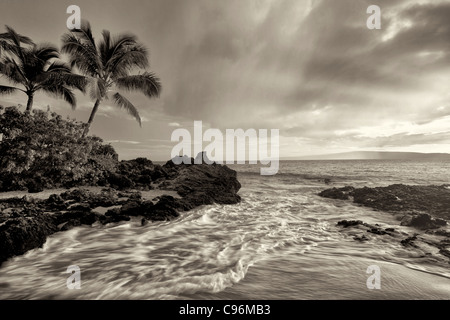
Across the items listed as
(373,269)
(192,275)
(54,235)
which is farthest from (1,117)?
(373,269)

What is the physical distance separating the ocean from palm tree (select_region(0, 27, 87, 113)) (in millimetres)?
11398

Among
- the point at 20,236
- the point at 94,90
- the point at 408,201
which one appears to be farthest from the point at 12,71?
the point at 408,201

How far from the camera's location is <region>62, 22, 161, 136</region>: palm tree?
13383 mm

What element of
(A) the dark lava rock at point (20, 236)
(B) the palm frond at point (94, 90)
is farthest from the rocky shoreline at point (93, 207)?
(B) the palm frond at point (94, 90)

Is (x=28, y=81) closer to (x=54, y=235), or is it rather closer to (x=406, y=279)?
(x=54, y=235)

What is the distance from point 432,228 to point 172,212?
27.6 ft

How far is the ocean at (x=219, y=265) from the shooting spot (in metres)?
3.16

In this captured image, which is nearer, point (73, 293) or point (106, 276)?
point (73, 293)

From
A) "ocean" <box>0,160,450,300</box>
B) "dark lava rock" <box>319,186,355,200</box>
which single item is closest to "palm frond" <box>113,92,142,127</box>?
"ocean" <box>0,160,450,300</box>

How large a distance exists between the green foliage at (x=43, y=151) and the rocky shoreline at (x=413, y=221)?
11.0 metres

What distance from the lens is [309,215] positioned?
28.4 feet

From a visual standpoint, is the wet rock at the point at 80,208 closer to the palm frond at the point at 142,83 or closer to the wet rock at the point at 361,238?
the wet rock at the point at 361,238

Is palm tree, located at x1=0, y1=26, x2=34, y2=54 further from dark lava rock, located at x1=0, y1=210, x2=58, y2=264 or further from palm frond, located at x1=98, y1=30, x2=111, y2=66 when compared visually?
dark lava rock, located at x1=0, y1=210, x2=58, y2=264
